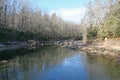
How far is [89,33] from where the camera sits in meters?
70.8

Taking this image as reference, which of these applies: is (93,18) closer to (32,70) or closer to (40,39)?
(40,39)

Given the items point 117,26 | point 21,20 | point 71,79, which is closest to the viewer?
point 71,79

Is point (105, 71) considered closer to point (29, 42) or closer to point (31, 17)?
point (29, 42)

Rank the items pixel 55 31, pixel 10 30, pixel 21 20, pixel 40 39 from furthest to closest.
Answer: pixel 55 31 → pixel 40 39 → pixel 21 20 → pixel 10 30

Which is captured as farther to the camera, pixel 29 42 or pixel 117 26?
pixel 29 42

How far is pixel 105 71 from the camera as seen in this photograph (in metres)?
23.8

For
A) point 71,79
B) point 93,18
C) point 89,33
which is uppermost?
point 93,18

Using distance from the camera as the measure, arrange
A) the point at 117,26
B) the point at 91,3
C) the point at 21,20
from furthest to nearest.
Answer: the point at 21,20 → the point at 91,3 → the point at 117,26

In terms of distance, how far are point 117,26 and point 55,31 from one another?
5408cm

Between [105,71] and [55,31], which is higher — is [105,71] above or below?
below

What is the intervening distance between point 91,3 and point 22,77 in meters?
49.4

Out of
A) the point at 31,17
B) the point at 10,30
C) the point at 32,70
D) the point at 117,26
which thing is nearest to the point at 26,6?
the point at 31,17

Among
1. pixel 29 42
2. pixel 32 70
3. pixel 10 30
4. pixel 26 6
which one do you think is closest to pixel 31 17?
pixel 26 6

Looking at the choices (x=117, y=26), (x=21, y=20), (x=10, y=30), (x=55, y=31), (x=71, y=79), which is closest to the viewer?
(x=71, y=79)
